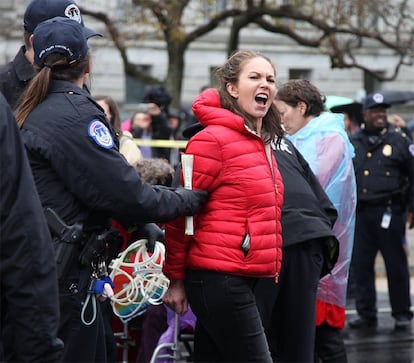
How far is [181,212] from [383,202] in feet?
18.9

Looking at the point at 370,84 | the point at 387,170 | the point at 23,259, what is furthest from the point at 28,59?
the point at 370,84

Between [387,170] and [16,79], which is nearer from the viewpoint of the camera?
[16,79]

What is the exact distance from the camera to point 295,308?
20.2 ft

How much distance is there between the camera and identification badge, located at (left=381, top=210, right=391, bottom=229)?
10523 mm

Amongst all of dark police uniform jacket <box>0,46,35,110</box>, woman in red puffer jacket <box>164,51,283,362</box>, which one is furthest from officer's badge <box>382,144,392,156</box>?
dark police uniform jacket <box>0,46,35,110</box>

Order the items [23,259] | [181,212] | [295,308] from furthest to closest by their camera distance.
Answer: [295,308] < [181,212] < [23,259]

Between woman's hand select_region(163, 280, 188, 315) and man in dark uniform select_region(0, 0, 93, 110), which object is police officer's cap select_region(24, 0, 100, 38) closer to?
man in dark uniform select_region(0, 0, 93, 110)

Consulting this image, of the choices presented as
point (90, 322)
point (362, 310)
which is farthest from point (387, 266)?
point (90, 322)

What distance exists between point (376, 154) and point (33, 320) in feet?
24.2

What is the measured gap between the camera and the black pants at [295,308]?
6.18 metres

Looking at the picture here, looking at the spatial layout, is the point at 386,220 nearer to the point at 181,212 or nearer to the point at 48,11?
the point at 48,11

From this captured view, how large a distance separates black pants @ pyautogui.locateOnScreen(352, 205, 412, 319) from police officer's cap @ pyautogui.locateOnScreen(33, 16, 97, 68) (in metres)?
6.15

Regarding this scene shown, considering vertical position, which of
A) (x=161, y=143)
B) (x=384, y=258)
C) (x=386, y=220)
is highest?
(x=161, y=143)

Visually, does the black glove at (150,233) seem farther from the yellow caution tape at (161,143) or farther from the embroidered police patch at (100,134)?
the yellow caution tape at (161,143)
